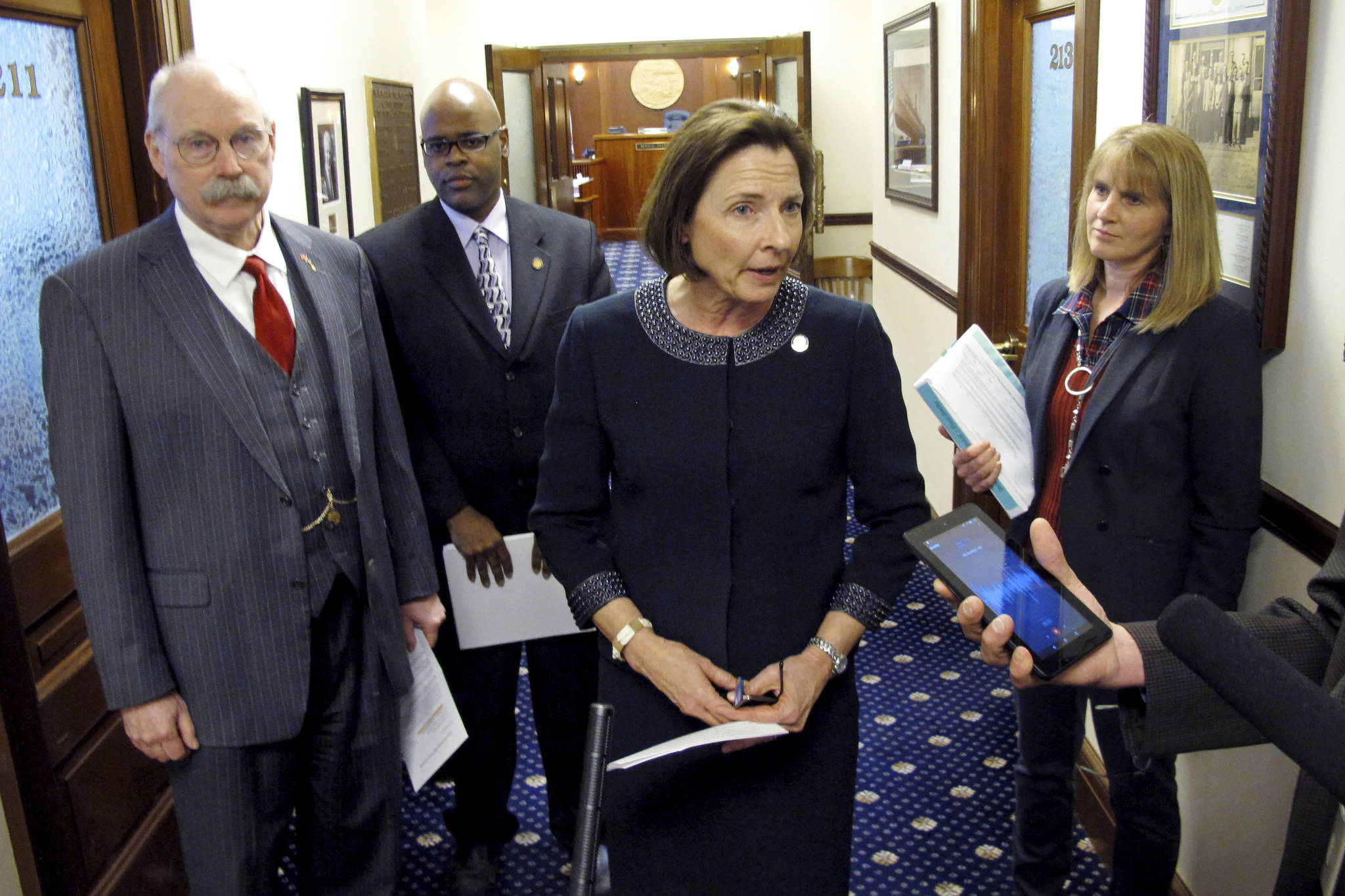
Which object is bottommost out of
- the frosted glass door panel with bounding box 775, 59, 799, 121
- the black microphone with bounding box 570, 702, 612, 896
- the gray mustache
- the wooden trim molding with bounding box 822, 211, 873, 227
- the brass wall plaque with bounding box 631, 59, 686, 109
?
the black microphone with bounding box 570, 702, 612, 896

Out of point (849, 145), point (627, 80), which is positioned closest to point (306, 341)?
point (849, 145)

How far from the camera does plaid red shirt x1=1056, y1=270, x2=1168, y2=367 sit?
216 cm

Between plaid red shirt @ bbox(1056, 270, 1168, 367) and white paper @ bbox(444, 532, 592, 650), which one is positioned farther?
white paper @ bbox(444, 532, 592, 650)

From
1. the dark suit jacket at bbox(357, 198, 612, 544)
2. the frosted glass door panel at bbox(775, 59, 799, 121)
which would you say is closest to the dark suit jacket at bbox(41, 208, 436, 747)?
the dark suit jacket at bbox(357, 198, 612, 544)

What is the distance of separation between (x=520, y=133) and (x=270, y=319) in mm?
8838

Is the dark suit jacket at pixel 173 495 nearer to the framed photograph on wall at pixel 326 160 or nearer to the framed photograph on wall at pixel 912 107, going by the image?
the framed photograph on wall at pixel 326 160

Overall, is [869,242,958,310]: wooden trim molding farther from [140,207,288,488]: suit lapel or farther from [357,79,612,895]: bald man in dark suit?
[140,207,288,488]: suit lapel

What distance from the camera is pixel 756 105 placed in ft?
5.67

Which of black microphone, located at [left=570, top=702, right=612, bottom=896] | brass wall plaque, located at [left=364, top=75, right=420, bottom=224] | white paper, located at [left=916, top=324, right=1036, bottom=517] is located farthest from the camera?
brass wall plaque, located at [left=364, top=75, right=420, bottom=224]

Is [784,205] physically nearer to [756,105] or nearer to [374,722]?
[756,105]

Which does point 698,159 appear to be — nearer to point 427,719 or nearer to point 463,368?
point 463,368

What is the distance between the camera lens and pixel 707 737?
1427mm

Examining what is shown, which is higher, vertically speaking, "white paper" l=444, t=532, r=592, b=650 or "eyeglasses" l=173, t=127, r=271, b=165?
"eyeglasses" l=173, t=127, r=271, b=165

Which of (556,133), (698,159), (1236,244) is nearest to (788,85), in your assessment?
(556,133)
